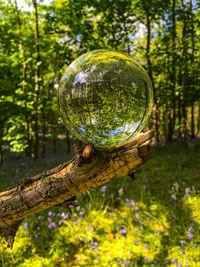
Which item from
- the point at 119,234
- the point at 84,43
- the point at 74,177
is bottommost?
the point at 119,234

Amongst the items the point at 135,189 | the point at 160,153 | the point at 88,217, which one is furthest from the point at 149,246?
the point at 160,153

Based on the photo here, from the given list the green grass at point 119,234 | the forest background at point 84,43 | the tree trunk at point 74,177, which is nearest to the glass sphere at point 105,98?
the tree trunk at point 74,177

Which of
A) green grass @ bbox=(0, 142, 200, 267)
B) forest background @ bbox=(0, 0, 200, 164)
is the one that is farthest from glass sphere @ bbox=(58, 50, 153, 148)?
forest background @ bbox=(0, 0, 200, 164)

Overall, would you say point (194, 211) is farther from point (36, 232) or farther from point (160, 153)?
point (160, 153)

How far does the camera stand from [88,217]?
15.5 ft

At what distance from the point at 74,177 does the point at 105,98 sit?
0.70m

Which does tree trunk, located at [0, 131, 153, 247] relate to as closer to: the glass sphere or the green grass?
the glass sphere

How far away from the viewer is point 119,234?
4.27 m

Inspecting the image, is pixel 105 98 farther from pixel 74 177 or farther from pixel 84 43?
pixel 84 43

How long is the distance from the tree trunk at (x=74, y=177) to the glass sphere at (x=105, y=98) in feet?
0.67

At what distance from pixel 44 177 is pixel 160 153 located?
25.7 ft

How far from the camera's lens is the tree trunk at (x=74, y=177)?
5.20ft

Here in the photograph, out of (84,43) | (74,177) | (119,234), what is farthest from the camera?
(84,43)

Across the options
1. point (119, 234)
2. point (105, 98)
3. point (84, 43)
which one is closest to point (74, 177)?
point (105, 98)
